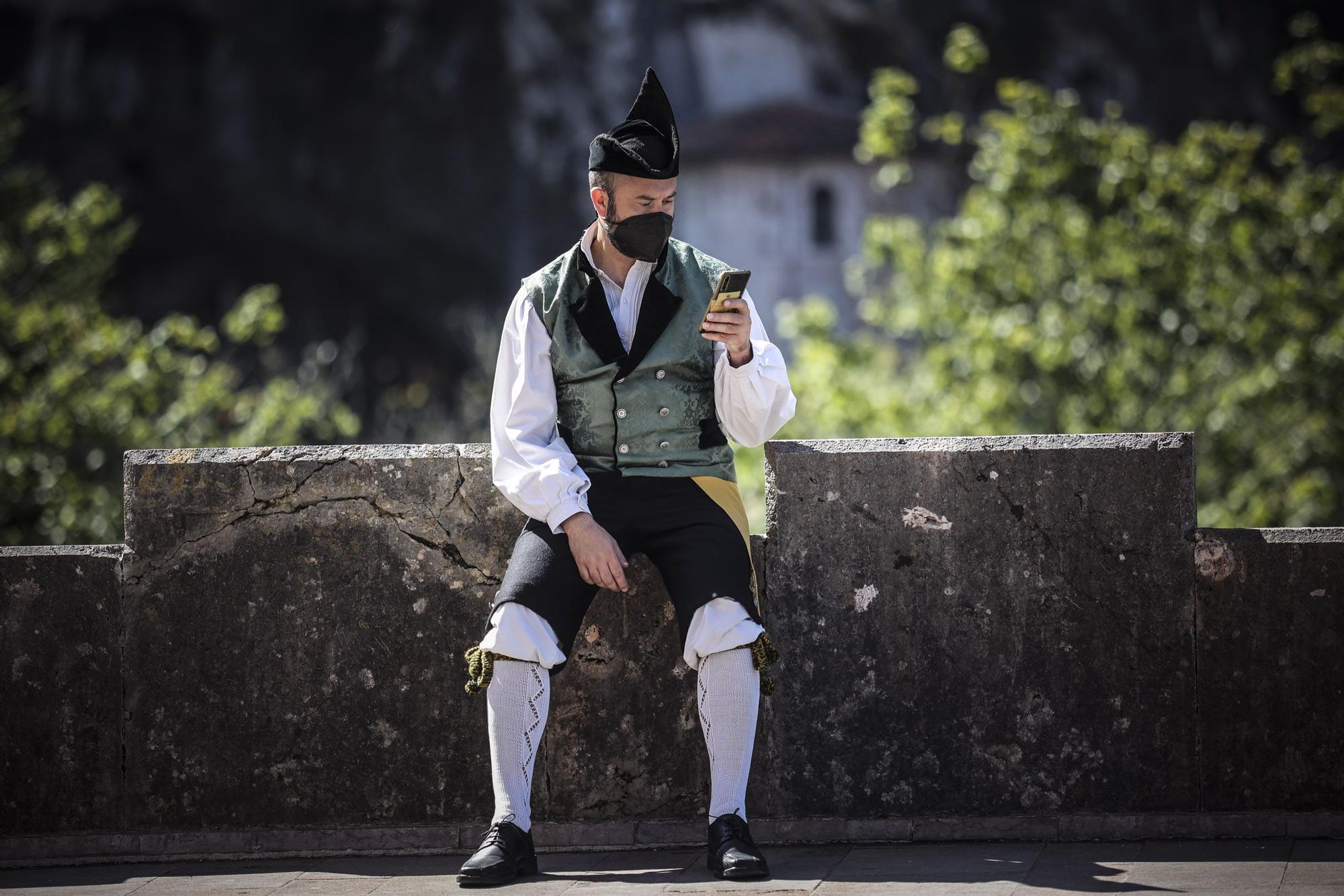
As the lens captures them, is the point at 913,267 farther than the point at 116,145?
No

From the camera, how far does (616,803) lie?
3.48 metres

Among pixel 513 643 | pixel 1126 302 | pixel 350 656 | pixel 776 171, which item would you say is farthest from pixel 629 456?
pixel 776 171

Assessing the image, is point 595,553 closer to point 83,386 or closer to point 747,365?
point 747,365

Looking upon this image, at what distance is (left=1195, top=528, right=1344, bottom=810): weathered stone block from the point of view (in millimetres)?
3361

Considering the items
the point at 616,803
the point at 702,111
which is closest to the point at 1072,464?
the point at 616,803

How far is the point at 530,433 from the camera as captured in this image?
3.27 metres

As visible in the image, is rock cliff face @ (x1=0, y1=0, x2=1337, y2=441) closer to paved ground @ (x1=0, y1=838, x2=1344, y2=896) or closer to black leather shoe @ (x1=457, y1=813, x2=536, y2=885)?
paved ground @ (x1=0, y1=838, x2=1344, y2=896)

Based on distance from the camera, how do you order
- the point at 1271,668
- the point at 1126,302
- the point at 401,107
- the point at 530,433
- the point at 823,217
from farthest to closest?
the point at 823,217 < the point at 401,107 < the point at 1126,302 < the point at 1271,668 < the point at 530,433

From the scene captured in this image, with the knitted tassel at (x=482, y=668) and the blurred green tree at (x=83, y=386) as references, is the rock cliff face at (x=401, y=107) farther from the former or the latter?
the knitted tassel at (x=482, y=668)

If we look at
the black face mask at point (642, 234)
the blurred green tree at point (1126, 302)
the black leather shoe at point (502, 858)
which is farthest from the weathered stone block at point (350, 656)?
the blurred green tree at point (1126, 302)

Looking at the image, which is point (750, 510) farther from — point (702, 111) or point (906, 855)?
point (702, 111)

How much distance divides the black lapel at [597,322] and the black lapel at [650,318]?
0.02 metres

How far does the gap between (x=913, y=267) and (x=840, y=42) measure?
68.1 feet

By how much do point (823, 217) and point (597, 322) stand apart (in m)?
30.9
